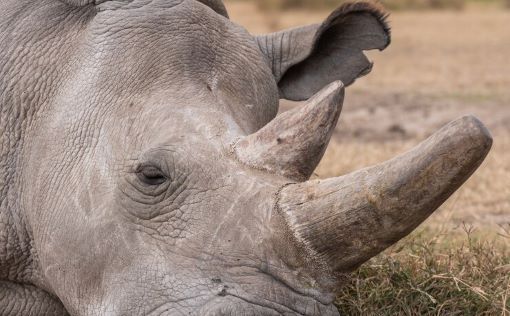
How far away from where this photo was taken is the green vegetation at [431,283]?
4.51m

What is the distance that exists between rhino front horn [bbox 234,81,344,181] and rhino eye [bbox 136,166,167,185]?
28 centimetres

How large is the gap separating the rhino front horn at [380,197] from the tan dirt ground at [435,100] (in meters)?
2.88

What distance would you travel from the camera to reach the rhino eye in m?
3.60

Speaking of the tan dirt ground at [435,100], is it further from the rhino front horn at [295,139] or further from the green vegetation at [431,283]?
the rhino front horn at [295,139]

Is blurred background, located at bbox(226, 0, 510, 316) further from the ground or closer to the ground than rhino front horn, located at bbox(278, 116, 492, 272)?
closer to the ground

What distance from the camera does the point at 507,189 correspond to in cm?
734

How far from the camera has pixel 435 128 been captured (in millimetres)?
10078

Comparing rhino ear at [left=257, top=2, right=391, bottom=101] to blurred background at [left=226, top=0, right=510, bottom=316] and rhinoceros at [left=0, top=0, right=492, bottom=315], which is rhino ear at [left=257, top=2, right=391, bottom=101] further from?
blurred background at [left=226, top=0, right=510, bottom=316]

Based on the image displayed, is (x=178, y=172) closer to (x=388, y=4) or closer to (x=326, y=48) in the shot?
(x=326, y=48)

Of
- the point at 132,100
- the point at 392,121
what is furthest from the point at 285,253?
the point at 392,121

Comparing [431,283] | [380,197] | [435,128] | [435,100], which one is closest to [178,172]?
[380,197]

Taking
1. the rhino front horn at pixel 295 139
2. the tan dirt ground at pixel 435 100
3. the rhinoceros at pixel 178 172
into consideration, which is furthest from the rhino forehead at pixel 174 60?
the tan dirt ground at pixel 435 100

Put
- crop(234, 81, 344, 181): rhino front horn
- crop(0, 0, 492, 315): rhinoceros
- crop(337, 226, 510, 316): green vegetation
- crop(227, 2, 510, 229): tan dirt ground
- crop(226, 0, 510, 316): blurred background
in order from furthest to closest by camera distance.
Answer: crop(227, 2, 510, 229): tan dirt ground < crop(226, 0, 510, 316): blurred background < crop(337, 226, 510, 316): green vegetation < crop(234, 81, 344, 181): rhino front horn < crop(0, 0, 492, 315): rhinoceros

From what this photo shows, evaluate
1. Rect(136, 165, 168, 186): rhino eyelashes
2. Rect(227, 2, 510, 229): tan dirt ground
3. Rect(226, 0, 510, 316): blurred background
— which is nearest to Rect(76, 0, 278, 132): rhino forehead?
Rect(136, 165, 168, 186): rhino eyelashes
